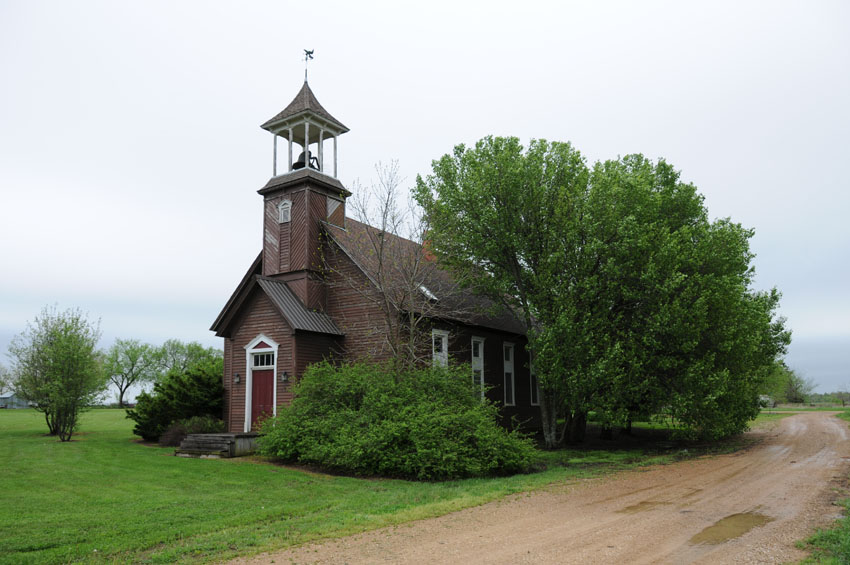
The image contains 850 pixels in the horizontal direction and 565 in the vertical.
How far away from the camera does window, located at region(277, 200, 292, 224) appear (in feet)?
72.8

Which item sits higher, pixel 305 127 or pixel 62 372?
pixel 305 127

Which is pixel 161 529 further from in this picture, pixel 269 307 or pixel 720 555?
pixel 269 307

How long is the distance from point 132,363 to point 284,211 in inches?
3034

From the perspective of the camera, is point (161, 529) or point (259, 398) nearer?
point (161, 529)

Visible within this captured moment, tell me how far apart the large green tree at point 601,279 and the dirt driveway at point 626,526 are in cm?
476

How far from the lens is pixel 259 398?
67.4ft

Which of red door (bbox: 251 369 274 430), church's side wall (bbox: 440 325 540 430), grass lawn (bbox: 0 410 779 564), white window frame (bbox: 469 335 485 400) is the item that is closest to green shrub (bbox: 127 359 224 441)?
red door (bbox: 251 369 274 430)

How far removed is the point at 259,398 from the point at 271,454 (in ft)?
14.4

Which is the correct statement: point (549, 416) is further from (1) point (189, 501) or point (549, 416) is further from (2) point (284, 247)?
(1) point (189, 501)

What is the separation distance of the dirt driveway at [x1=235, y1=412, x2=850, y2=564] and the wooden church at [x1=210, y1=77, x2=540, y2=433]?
8901 millimetres

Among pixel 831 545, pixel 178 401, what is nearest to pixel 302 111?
pixel 178 401

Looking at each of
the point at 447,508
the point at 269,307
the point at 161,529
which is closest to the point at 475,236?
the point at 269,307

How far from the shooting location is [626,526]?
28.4 ft

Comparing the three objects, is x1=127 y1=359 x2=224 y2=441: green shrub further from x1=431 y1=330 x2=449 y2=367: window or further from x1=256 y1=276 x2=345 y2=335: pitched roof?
x1=431 y1=330 x2=449 y2=367: window
